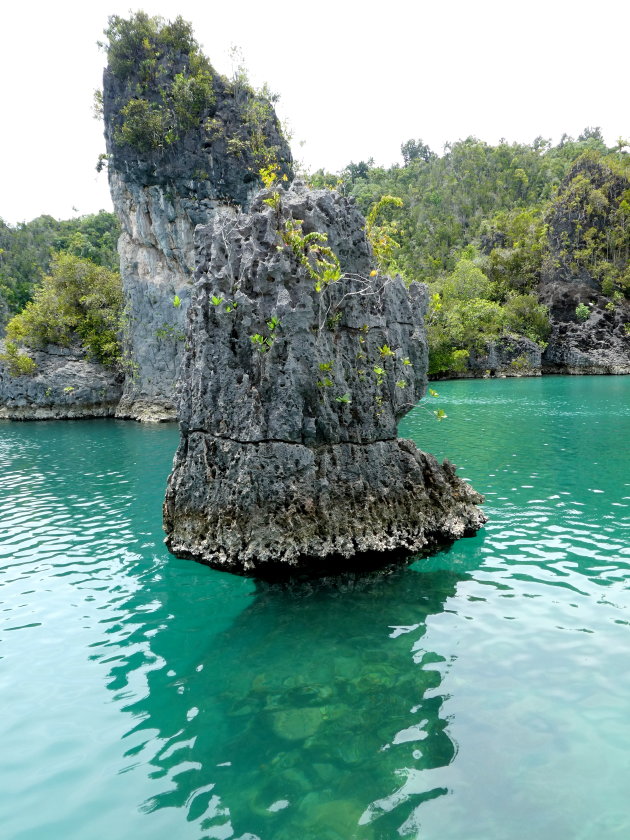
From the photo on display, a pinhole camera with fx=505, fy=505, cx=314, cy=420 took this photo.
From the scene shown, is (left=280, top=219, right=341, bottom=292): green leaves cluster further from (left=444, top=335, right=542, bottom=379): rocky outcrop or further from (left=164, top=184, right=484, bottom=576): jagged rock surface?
(left=444, top=335, right=542, bottom=379): rocky outcrop

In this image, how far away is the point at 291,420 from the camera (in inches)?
337

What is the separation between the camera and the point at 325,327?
29.8 ft

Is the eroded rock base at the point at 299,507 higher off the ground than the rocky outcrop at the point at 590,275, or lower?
lower

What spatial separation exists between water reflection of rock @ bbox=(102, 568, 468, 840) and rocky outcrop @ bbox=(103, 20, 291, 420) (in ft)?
95.7

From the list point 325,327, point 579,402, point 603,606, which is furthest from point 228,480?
point 579,402

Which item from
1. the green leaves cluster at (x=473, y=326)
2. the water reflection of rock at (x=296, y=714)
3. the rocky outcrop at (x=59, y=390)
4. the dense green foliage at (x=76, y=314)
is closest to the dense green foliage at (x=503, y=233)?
the green leaves cluster at (x=473, y=326)

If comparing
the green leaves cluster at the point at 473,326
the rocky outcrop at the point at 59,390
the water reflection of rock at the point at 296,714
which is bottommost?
the water reflection of rock at the point at 296,714

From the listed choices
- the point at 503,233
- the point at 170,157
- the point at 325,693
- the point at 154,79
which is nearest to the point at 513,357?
the point at 503,233

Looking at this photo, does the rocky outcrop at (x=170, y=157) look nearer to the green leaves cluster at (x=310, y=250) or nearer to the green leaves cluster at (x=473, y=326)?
the green leaves cluster at (x=310, y=250)

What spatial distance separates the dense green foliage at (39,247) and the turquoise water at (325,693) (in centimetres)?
6348

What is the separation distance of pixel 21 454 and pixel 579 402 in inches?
1262

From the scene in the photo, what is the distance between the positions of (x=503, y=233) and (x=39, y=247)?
6745 cm

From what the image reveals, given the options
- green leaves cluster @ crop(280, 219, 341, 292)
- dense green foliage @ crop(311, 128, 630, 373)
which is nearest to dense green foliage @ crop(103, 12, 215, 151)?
dense green foliage @ crop(311, 128, 630, 373)

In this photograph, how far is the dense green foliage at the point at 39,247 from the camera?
6606cm
